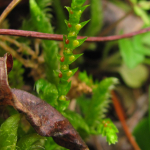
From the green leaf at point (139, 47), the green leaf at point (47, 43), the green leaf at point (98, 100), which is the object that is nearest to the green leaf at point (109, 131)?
the green leaf at point (98, 100)

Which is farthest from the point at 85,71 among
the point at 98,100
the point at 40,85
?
the point at 40,85

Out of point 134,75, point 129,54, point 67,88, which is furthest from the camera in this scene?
point 134,75

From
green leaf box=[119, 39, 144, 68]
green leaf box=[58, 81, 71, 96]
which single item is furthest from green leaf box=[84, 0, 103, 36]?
green leaf box=[58, 81, 71, 96]

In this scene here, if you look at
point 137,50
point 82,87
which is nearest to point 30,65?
point 82,87

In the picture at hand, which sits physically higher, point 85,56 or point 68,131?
point 68,131

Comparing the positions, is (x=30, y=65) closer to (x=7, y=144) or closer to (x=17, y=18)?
(x=17, y=18)

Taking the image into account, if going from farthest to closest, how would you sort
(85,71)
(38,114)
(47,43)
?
(85,71) < (47,43) < (38,114)

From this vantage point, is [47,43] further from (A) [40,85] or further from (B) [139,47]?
(B) [139,47]

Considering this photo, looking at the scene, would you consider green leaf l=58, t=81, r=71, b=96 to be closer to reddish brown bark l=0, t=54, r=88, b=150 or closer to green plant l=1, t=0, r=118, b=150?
green plant l=1, t=0, r=118, b=150
